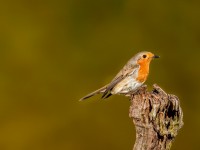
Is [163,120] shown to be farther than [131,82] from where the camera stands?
No

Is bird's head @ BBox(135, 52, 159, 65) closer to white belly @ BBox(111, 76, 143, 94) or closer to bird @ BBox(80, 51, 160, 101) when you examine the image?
bird @ BBox(80, 51, 160, 101)

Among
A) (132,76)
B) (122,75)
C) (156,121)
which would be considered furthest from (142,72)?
(156,121)

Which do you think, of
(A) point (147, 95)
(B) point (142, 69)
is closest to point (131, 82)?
(B) point (142, 69)

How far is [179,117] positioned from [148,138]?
288 mm

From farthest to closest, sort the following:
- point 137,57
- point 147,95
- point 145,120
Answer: point 137,57 < point 147,95 < point 145,120

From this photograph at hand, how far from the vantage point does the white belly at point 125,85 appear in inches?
201

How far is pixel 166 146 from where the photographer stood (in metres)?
3.25

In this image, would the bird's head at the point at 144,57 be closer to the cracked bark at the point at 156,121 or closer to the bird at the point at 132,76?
the bird at the point at 132,76

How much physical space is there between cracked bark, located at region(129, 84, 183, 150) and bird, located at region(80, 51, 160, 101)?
5.33 ft

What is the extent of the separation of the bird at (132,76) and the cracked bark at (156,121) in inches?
64.0

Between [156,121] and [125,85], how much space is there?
1996mm

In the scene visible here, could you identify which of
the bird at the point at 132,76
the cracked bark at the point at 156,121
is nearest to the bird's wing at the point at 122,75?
the bird at the point at 132,76

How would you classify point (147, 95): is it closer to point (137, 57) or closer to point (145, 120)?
point (145, 120)

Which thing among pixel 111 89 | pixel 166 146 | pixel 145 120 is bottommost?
pixel 166 146
